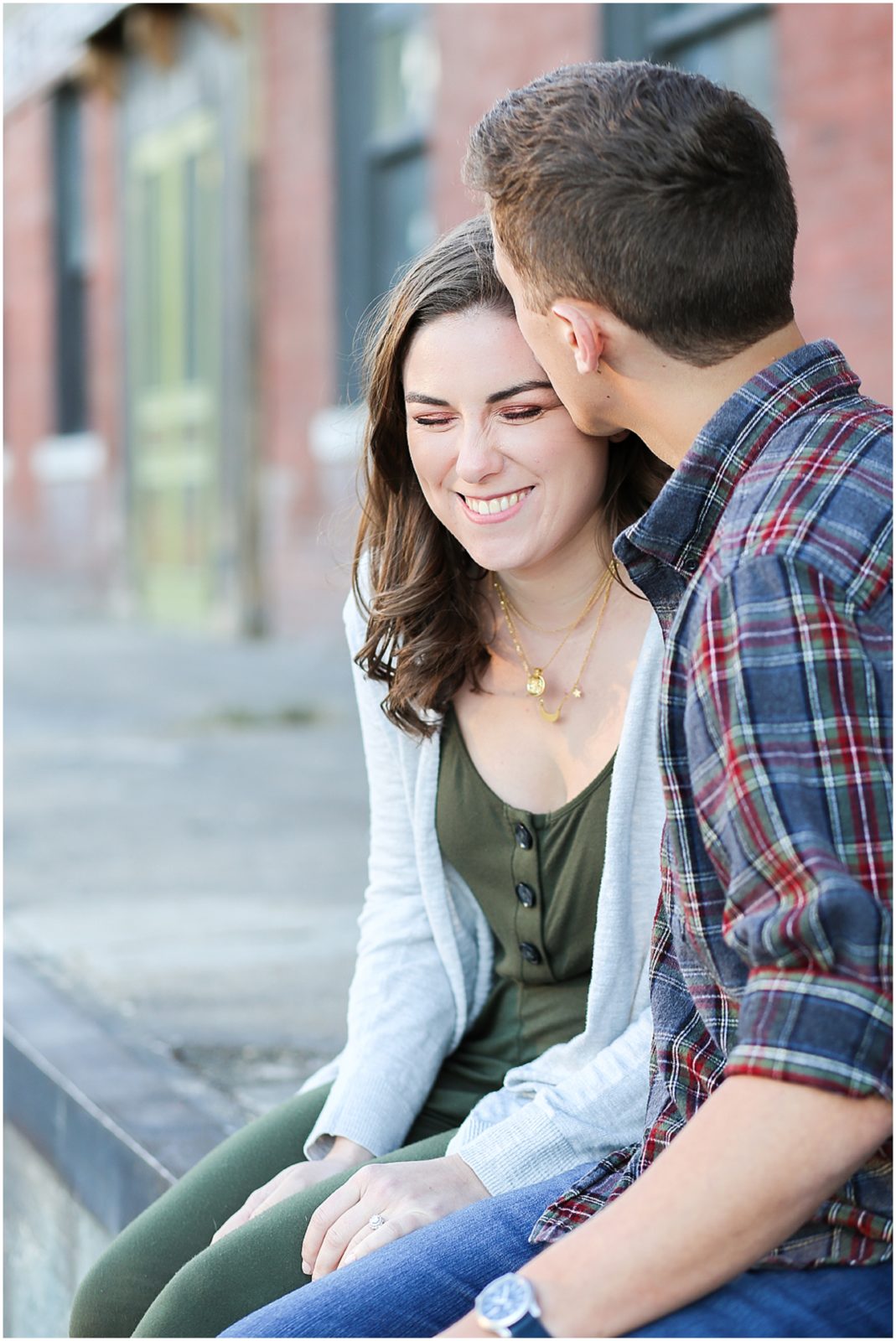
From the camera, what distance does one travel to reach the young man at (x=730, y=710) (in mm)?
1135

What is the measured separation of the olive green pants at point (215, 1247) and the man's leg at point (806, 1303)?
69 centimetres

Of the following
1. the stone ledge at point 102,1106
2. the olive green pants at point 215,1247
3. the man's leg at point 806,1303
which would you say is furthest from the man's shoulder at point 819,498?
the stone ledge at point 102,1106

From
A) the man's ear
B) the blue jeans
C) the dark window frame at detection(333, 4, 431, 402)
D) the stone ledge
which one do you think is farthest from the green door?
the man's ear

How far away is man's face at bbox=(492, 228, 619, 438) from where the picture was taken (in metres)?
1.38

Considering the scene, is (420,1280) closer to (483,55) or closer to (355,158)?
(483,55)

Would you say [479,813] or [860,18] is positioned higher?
[860,18]

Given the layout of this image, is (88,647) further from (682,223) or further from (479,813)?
(682,223)

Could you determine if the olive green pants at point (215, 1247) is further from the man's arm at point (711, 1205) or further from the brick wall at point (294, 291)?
the brick wall at point (294, 291)

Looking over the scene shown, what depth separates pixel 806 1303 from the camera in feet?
4.14

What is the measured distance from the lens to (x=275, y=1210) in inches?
73.0

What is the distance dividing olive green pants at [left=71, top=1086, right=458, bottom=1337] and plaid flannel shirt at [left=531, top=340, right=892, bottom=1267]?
0.71m

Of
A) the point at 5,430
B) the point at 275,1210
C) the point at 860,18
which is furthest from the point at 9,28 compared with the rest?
the point at 275,1210

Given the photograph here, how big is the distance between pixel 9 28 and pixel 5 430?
477 centimetres

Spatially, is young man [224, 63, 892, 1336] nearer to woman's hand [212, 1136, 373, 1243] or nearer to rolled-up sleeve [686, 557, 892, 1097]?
rolled-up sleeve [686, 557, 892, 1097]
